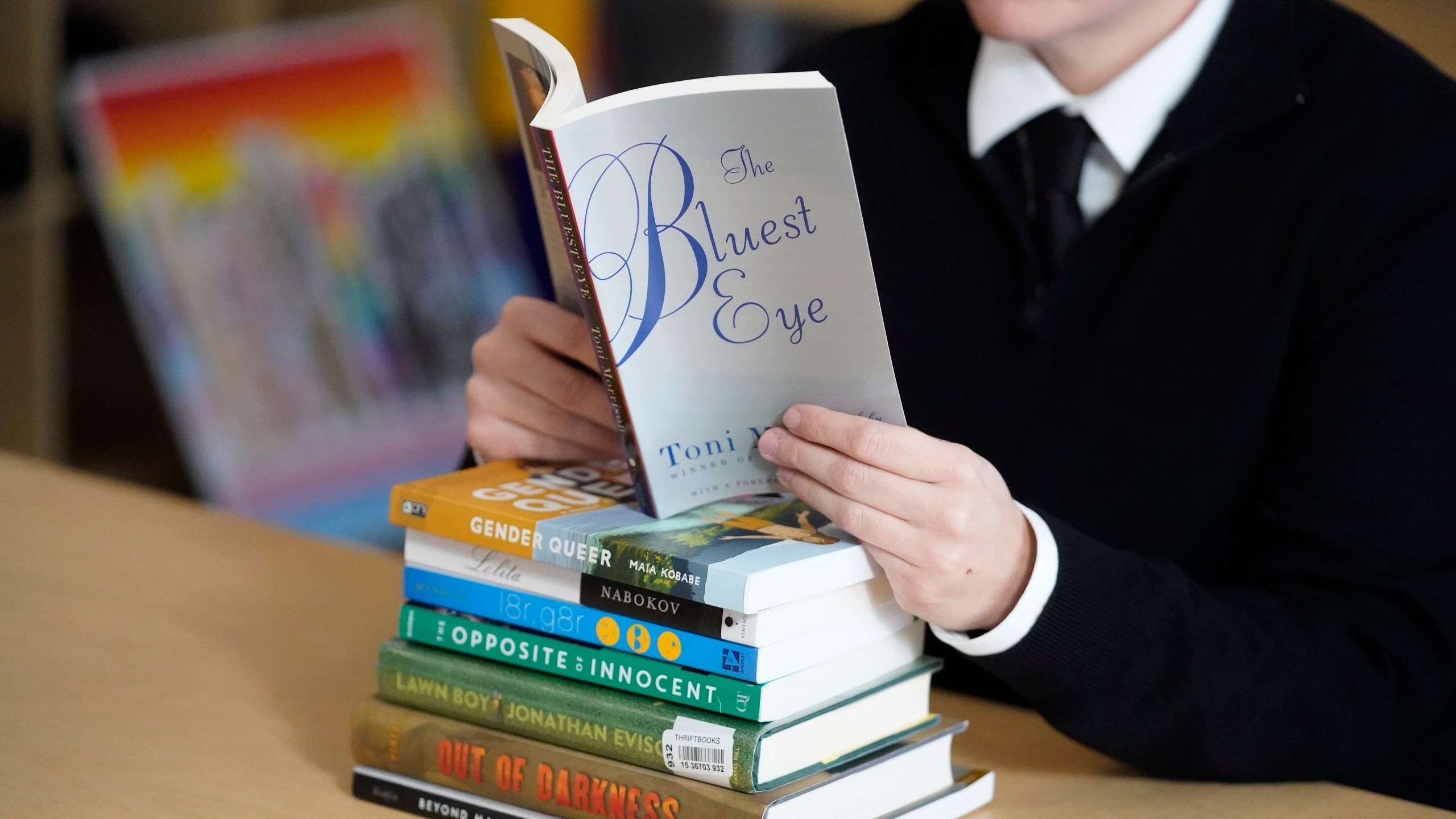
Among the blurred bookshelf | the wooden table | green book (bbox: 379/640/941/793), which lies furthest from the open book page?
the blurred bookshelf

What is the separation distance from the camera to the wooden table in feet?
2.84

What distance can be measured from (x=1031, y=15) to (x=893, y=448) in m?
0.47

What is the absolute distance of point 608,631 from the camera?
780 millimetres

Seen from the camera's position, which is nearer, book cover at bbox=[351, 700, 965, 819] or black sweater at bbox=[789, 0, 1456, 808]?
book cover at bbox=[351, 700, 965, 819]

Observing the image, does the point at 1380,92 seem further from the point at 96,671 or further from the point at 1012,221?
the point at 96,671

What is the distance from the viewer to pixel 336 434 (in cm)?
283

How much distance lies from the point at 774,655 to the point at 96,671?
56cm

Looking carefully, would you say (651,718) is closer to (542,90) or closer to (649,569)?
(649,569)

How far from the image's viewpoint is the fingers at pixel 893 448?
748mm

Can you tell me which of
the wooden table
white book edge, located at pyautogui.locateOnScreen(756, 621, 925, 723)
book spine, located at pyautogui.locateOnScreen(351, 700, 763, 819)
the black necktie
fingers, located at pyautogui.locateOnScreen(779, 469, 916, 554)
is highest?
the black necktie

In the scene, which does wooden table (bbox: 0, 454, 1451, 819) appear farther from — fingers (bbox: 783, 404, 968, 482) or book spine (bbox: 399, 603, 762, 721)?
fingers (bbox: 783, 404, 968, 482)

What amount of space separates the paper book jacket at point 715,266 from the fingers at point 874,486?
38 mm

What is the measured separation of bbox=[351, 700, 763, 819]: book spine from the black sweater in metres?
0.21

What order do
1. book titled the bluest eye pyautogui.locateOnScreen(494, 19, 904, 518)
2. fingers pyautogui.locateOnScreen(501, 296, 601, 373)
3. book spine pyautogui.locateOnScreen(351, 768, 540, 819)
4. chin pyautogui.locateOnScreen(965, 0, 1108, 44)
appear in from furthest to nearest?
chin pyautogui.locateOnScreen(965, 0, 1108, 44)
fingers pyautogui.locateOnScreen(501, 296, 601, 373)
book spine pyautogui.locateOnScreen(351, 768, 540, 819)
book titled the bluest eye pyautogui.locateOnScreen(494, 19, 904, 518)
